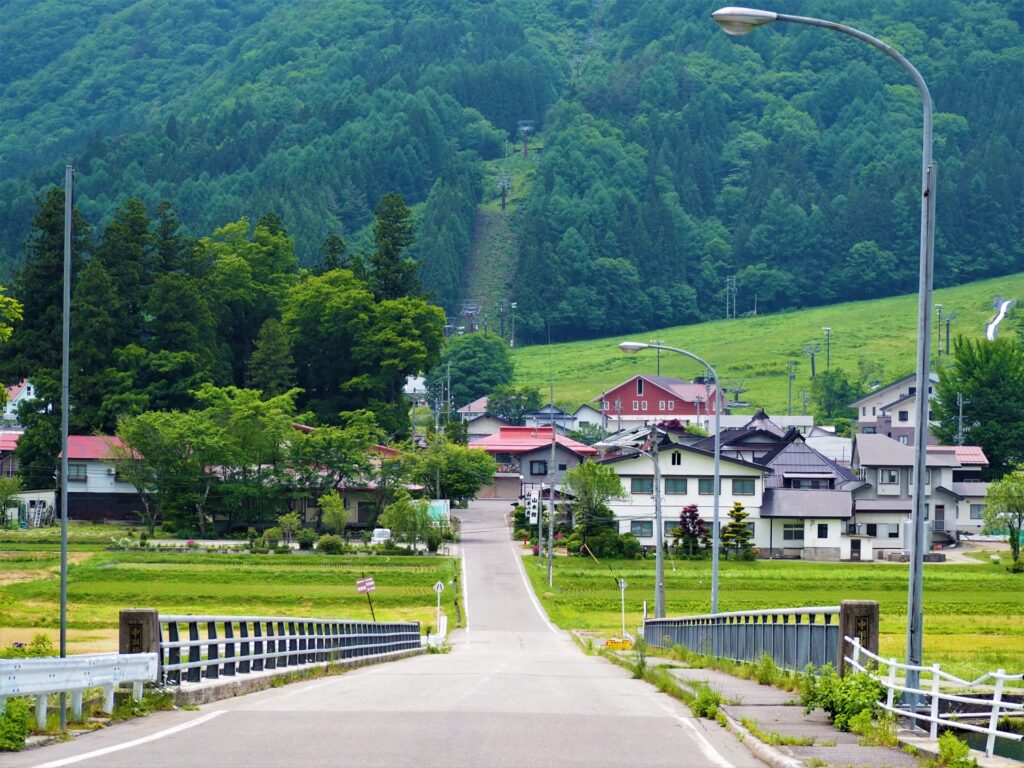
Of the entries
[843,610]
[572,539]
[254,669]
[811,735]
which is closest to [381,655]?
[254,669]

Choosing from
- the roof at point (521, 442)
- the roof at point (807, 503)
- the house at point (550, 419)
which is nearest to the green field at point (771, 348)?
the house at point (550, 419)

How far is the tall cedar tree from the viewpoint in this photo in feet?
350

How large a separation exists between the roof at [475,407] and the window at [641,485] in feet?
207

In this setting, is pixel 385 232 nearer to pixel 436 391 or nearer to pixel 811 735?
pixel 436 391

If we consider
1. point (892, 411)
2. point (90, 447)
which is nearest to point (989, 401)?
point (892, 411)

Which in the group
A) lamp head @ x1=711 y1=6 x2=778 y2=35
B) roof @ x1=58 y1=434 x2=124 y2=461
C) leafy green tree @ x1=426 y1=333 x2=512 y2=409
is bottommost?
roof @ x1=58 y1=434 x2=124 y2=461

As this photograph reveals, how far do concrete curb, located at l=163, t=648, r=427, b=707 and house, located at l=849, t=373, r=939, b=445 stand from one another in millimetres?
89913

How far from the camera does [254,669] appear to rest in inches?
698

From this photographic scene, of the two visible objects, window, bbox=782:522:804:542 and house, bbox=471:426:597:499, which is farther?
house, bbox=471:426:597:499

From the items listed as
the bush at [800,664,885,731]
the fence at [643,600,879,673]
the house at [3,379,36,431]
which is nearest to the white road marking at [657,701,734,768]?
the bush at [800,664,885,731]

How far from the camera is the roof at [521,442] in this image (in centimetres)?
10575

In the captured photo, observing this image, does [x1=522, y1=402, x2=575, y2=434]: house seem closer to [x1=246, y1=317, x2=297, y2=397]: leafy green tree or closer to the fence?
[x1=246, y1=317, x2=297, y2=397]: leafy green tree

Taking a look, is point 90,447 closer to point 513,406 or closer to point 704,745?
point 513,406

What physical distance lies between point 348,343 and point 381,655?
75.5m
